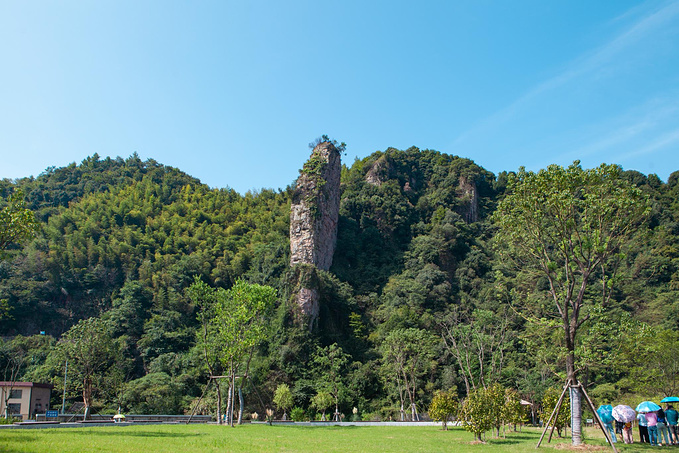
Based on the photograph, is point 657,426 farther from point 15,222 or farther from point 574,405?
point 15,222

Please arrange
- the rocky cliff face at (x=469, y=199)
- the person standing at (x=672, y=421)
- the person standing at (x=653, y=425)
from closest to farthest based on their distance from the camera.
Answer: the person standing at (x=672, y=421)
the person standing at (x=653, y=425)
the rocky cliff face at (x=469, y=199)

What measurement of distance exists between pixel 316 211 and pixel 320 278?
11.2 m

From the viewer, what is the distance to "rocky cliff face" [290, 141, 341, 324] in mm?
67250

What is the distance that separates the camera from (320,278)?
6119 centimetres

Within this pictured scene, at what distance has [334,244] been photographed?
7600cm

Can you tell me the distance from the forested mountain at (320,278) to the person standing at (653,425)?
14.9 meters

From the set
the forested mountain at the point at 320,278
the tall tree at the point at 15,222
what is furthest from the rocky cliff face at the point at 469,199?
the tall tree at the point at 15,222

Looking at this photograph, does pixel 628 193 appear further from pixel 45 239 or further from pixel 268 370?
pixel 45 239

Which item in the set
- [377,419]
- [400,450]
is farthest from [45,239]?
[400,450]

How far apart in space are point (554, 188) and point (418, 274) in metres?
50.7

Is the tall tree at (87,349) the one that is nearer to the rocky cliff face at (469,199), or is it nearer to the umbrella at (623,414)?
the umbrella at (623,414)

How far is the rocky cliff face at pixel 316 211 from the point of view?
67250 mm

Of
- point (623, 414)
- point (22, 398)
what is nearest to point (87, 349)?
point (22, 398)

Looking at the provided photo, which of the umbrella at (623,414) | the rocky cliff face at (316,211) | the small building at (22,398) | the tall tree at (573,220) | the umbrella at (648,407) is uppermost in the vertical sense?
the rocky cliff face at (316,211)
